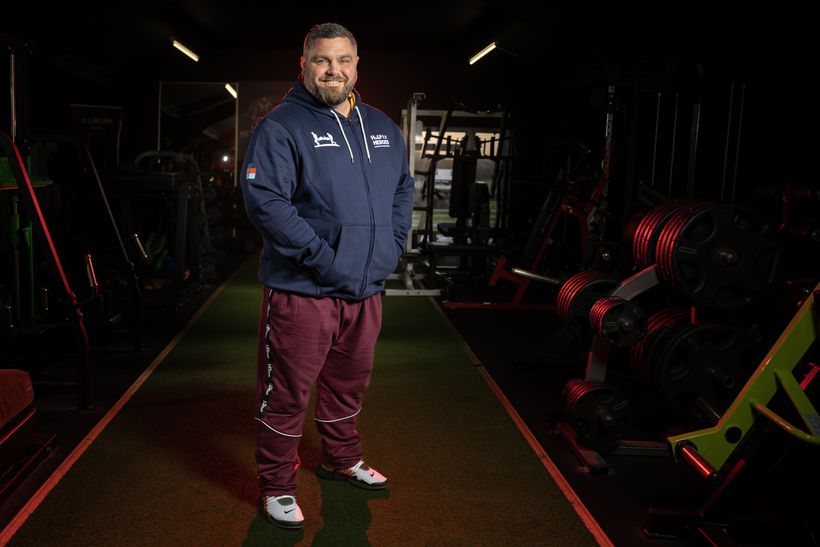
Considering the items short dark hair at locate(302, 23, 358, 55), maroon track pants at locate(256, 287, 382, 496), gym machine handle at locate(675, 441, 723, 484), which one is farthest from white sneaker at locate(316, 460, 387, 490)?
short dark hair at locate(302, 23, 358, 55)

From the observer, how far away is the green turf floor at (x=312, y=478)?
2342mm

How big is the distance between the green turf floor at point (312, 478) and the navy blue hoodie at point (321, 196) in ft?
2.58

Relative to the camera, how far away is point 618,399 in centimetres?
301

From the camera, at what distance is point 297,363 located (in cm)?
226

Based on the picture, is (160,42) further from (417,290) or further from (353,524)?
(353,524)

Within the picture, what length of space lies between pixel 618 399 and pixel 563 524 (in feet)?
2.36

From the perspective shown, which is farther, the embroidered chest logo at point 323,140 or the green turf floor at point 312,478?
the green turf floor at point 312,478

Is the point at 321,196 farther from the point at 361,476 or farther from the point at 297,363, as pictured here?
the point at 361,476

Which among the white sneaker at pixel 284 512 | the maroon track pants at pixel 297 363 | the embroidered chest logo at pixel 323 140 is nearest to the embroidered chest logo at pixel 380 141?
the embroidered chest logo at pixel 323 140

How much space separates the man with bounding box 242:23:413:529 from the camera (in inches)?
83.5

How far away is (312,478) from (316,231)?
1032 mm

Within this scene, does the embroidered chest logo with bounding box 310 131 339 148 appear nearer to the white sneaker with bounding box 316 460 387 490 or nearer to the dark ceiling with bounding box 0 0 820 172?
the white sneaker with bounding box 316 460 387 490

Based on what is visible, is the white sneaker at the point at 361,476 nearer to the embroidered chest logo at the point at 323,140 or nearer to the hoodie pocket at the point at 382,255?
the hoodie pocket at the point at 382,255

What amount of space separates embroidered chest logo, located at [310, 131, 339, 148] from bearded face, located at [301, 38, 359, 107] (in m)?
0.11
